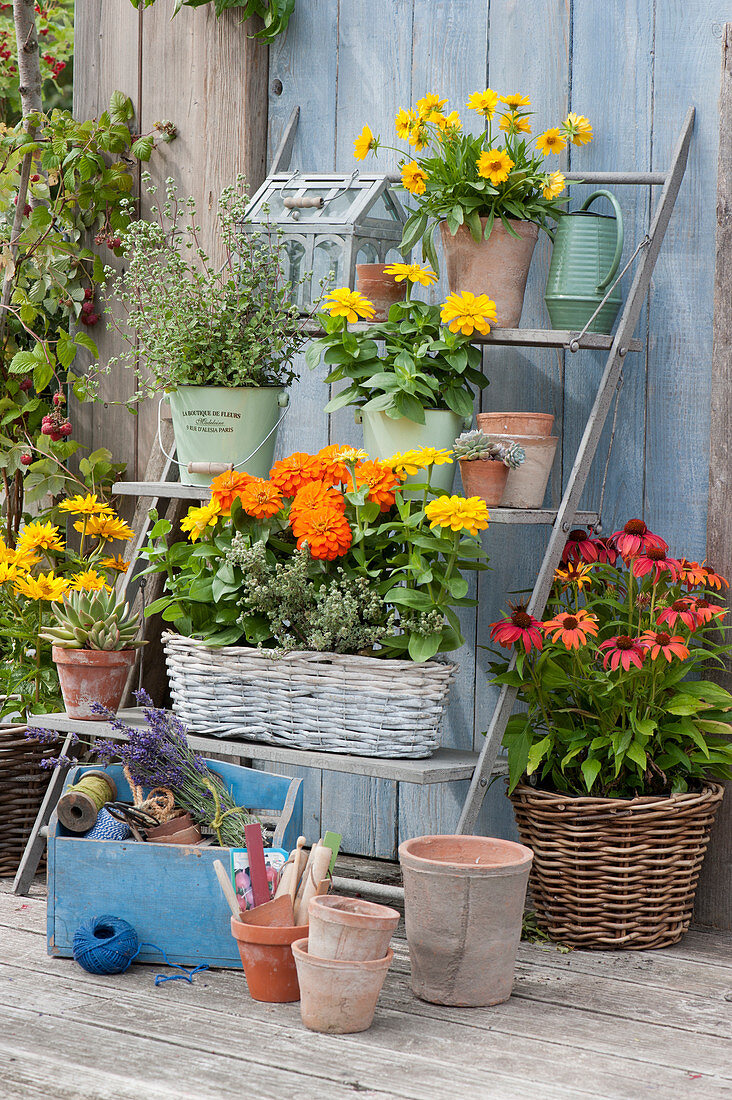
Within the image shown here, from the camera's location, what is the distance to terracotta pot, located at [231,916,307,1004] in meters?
2.01

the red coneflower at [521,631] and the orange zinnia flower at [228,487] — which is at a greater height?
the orange zinnia flower at [228,487]

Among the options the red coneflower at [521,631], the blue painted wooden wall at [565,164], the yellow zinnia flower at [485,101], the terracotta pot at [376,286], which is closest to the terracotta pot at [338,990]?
the red coneflower at [521,631]

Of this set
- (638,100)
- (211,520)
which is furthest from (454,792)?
(638,100)

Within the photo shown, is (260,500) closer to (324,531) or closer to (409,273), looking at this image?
(324,531)

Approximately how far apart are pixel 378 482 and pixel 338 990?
0.88m

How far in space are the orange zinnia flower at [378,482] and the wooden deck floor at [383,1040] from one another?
81 cm

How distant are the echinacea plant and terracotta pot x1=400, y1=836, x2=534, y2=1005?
336 mm

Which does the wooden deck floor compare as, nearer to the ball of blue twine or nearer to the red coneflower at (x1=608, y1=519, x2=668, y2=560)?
the ball of blue twine

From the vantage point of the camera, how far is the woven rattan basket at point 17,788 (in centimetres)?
273

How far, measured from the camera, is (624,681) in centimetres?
230

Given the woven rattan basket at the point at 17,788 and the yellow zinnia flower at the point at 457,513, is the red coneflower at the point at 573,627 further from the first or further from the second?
the woven rattan basket at the point at 17,788

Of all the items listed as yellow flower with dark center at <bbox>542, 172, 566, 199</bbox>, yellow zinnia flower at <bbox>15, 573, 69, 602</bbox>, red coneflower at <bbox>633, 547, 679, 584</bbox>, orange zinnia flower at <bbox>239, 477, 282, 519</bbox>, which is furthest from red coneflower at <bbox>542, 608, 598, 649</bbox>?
yellow zinnia flower at <bbox>15, 573, 69, 602</bbox>

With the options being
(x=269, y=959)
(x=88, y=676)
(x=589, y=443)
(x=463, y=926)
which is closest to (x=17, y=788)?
(x=88, y=676)

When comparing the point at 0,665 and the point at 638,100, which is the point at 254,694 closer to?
the point at 0,665
